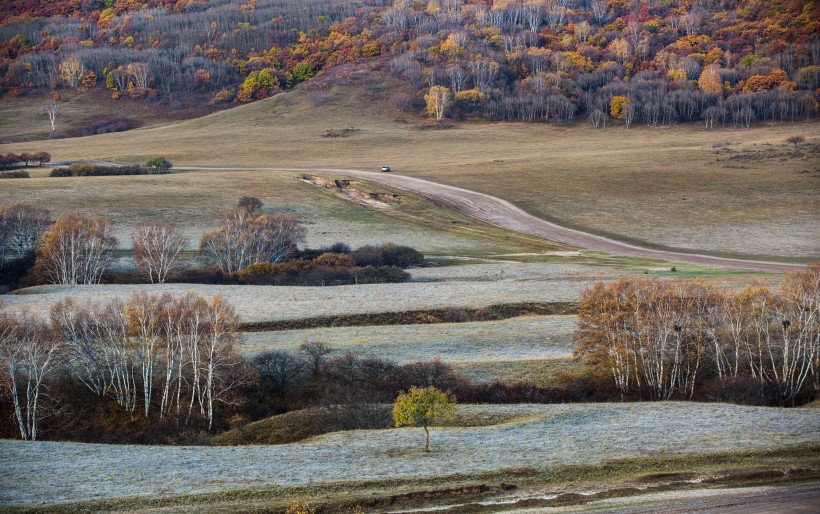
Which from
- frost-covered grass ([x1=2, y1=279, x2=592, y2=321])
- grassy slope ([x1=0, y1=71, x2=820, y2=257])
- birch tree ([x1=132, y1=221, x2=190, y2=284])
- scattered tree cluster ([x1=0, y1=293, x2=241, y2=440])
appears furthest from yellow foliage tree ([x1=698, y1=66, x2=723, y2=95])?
scattered tree cluster ([x1=0, y1=293, x2=241, y2=440])

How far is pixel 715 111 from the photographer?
547 ft

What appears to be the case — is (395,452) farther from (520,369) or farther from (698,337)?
(698,337)

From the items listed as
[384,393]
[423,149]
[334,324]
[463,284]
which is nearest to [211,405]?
[384,393]

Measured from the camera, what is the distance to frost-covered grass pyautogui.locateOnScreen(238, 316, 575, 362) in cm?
4469

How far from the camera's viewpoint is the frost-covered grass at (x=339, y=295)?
54.0 meters

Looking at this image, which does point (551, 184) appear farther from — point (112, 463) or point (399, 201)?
point (112, 463)

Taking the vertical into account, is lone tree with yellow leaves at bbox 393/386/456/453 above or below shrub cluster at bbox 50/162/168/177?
below

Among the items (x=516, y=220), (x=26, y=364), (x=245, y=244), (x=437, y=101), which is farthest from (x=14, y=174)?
(x=437, y=101)

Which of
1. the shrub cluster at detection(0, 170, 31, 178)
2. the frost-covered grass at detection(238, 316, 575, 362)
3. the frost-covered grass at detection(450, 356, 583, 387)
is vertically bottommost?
the frost-covered grass at detection(450, 356, 583, 387)

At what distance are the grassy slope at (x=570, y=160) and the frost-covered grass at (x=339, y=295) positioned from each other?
3317 centimetres

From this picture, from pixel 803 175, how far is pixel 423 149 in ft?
195

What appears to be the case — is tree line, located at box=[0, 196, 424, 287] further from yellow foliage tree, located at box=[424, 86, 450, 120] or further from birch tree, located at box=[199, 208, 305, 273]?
yellow foliage tree, located at box=[424, 86, 450, 120]

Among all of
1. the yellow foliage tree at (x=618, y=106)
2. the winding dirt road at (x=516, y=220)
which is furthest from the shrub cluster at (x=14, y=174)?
the yellow foliage tree at (x=618, y=106)

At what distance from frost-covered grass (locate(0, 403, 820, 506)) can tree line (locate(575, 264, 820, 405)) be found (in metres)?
6.62
